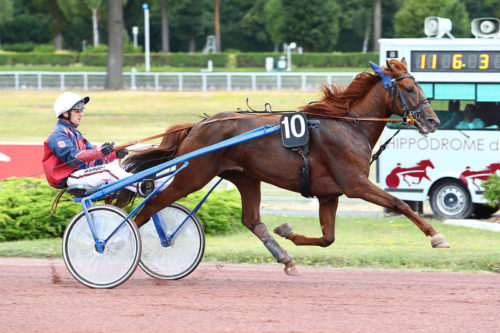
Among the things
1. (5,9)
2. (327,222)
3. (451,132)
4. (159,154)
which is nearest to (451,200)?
(451,132)

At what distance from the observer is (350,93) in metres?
7.18

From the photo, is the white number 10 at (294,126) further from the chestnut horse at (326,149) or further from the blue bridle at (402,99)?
the blue bridle at (402,99)

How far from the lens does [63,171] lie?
22.4ft

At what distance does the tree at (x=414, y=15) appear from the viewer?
52.1 metres

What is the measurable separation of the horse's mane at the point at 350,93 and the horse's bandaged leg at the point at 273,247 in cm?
107

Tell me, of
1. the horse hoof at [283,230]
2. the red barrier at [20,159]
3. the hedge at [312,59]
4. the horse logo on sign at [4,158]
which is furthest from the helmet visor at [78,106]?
the hedge at [312,59]

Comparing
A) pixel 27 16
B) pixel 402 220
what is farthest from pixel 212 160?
pixel 27 16

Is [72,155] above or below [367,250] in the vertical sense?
above

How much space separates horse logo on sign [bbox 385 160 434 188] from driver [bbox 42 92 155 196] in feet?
24.2

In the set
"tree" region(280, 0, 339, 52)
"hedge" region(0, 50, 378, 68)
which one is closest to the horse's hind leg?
"hedge" region(0, 50, 378, 68)

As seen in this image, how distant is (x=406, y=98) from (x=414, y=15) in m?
47.2

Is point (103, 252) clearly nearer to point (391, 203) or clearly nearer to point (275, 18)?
point (391, 203)

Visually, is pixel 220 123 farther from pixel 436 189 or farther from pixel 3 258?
pixel 436 189

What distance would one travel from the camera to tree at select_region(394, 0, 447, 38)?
5212 centimetres
